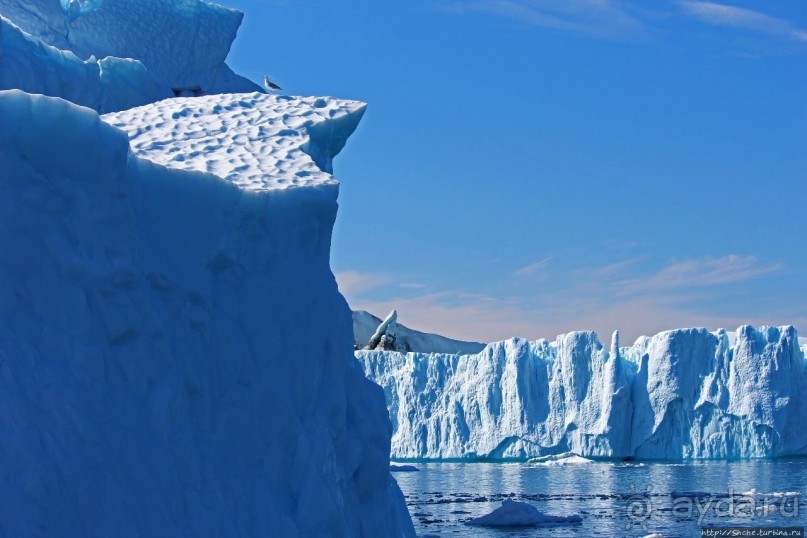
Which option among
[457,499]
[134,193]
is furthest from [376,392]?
[457,499]

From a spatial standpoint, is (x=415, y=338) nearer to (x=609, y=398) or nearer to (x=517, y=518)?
(x=609, y=398)

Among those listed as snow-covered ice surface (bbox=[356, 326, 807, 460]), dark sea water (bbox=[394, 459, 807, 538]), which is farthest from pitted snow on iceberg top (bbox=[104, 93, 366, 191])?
snow-covered ice surface (bbox=[356, 326, 807, 460])

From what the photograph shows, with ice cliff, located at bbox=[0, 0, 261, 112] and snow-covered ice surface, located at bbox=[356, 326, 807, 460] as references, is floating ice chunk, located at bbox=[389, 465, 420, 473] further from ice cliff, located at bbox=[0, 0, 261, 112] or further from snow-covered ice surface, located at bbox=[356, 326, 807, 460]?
ice cliff, located at bbox=[0, 0, 261, 112]

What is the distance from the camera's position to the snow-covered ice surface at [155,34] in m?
9.46

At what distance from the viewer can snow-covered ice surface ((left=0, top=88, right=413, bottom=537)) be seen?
464cm

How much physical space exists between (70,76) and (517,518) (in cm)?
738

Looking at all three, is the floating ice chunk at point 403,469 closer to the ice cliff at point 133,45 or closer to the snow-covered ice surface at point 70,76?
the ice cliff at point 133,45

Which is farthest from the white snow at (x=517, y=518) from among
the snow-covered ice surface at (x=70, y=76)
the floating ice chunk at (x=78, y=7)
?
the floating ice chunk at (x=78, y=7)

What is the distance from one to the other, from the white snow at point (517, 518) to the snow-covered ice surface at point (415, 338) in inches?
881

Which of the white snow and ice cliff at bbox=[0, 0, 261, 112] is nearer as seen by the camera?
ice cliff at bbox=[0, 0, 261, 112]

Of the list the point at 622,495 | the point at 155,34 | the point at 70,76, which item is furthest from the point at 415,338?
the point at 70,76

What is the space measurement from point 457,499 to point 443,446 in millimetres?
9886

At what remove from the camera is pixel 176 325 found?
18.3 feet

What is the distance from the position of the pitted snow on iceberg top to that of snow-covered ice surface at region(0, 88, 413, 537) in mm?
29
